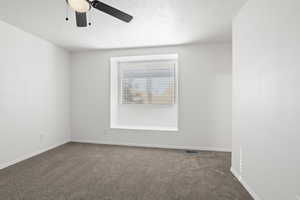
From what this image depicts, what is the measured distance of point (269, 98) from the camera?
1520mm

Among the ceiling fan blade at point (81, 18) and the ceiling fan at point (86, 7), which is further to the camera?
the ceiling fan blade at point (81, 18)

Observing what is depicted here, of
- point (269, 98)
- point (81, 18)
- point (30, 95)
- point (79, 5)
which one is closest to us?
point (79, 5)

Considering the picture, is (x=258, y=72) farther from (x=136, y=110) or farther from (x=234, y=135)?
(x=136, y=110)

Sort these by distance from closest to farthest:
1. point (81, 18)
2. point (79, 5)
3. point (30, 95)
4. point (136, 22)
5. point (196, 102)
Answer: point (79, 5) → point (81, 18) → point (136, 22) → point (30, 95) → point (196, 102)

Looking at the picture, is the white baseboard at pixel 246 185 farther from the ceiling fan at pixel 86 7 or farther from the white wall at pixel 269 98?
the ceiling fan at pixel 86 7

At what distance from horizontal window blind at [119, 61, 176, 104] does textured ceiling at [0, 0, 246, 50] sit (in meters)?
0.73

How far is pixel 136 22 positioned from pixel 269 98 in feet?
6.98

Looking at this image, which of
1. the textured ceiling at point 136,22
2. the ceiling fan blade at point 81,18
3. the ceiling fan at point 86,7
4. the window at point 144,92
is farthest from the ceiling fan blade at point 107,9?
the window at point 144,92

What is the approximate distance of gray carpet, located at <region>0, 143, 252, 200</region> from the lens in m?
1.88

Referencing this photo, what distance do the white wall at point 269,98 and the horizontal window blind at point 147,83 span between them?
1.94 m

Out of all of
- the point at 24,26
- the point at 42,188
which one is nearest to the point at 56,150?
the point at 42,188

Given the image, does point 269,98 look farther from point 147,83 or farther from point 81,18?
point 147,83

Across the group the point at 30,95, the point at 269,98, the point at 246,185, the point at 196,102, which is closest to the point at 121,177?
the point at 246,185

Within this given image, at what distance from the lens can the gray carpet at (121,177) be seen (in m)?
1.88
